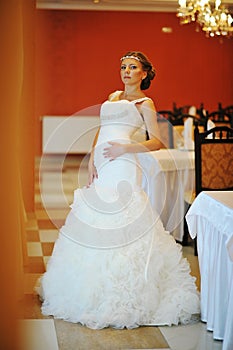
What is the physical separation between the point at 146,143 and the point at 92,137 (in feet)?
18.3

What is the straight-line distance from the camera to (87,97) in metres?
10.8

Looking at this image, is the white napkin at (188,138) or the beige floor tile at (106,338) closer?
the beige floor tile at (106,338)

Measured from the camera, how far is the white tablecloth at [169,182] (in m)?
5.05

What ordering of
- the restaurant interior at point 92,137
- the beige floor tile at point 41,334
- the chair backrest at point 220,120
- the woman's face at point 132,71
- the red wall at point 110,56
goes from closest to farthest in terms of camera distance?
the restaurant interior at point 92,137
the beige floor tile at point 41,334
the woman's face at point 132,71
the chair backrest at point 220,120
the red wall at point 110,56

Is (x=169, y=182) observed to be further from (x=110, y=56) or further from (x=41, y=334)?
(x=110, y=56)

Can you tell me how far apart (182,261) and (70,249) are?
2.00 feet

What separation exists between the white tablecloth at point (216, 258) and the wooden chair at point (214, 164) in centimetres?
138

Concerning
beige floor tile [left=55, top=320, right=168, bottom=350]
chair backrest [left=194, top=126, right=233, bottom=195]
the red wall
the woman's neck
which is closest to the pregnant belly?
the woman's neck

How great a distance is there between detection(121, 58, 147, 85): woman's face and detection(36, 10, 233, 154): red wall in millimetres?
7124

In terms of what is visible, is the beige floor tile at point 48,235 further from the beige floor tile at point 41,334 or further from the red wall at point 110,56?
the red wall at point 110,56

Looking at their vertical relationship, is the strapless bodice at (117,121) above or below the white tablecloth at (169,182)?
above

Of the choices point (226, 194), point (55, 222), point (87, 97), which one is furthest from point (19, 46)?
point (87, 97)

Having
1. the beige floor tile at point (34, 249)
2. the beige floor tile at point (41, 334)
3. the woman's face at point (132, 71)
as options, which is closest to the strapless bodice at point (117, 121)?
the woman's face at point (132, 71)

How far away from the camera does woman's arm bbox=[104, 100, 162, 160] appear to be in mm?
3438
